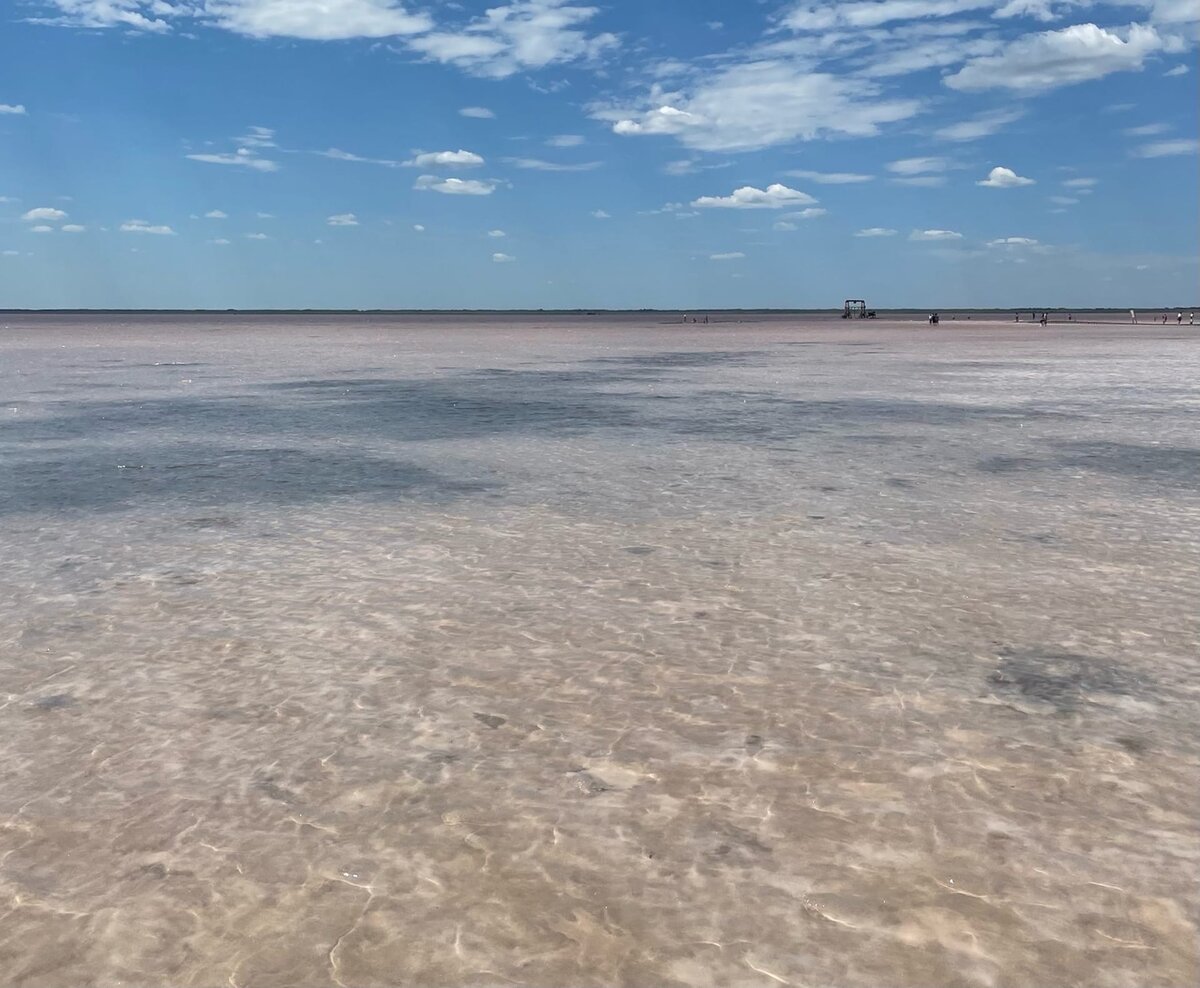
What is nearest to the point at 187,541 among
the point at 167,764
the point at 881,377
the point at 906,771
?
the point at 167,764

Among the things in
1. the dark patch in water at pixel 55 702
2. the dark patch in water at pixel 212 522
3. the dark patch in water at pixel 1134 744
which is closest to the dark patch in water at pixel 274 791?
the dark patch in water at pixel 55 702

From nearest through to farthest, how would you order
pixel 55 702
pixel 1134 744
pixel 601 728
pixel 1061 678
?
pixel 1134 744 < pixel 601 728 < pixel 55 702 < pixel 1061 678

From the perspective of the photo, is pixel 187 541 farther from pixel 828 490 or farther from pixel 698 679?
pixel 828 490

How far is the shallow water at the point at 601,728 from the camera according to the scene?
3.66m

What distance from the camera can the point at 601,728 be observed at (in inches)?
213

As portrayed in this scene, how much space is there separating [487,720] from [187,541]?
17.2 ft

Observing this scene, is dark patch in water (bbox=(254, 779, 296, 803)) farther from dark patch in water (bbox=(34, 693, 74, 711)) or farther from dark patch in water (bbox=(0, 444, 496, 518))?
dark patch in water (bbox=(0, 444, 496, 518))

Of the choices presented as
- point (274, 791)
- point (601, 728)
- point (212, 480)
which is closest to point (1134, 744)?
point (601, 728)

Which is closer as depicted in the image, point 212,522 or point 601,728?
point 601,728

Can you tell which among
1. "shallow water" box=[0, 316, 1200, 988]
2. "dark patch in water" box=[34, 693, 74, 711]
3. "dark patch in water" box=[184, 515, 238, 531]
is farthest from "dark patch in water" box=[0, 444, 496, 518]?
"dark patch in water" box=[34, 693, 74, 711]

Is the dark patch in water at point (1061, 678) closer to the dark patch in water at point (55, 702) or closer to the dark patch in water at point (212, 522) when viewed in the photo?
the dark patch in water at point (55, 702)

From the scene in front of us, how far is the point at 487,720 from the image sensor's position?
18.1 feet

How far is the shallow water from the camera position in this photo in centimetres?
366

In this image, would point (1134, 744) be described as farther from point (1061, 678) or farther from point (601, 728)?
point (601, 728)
